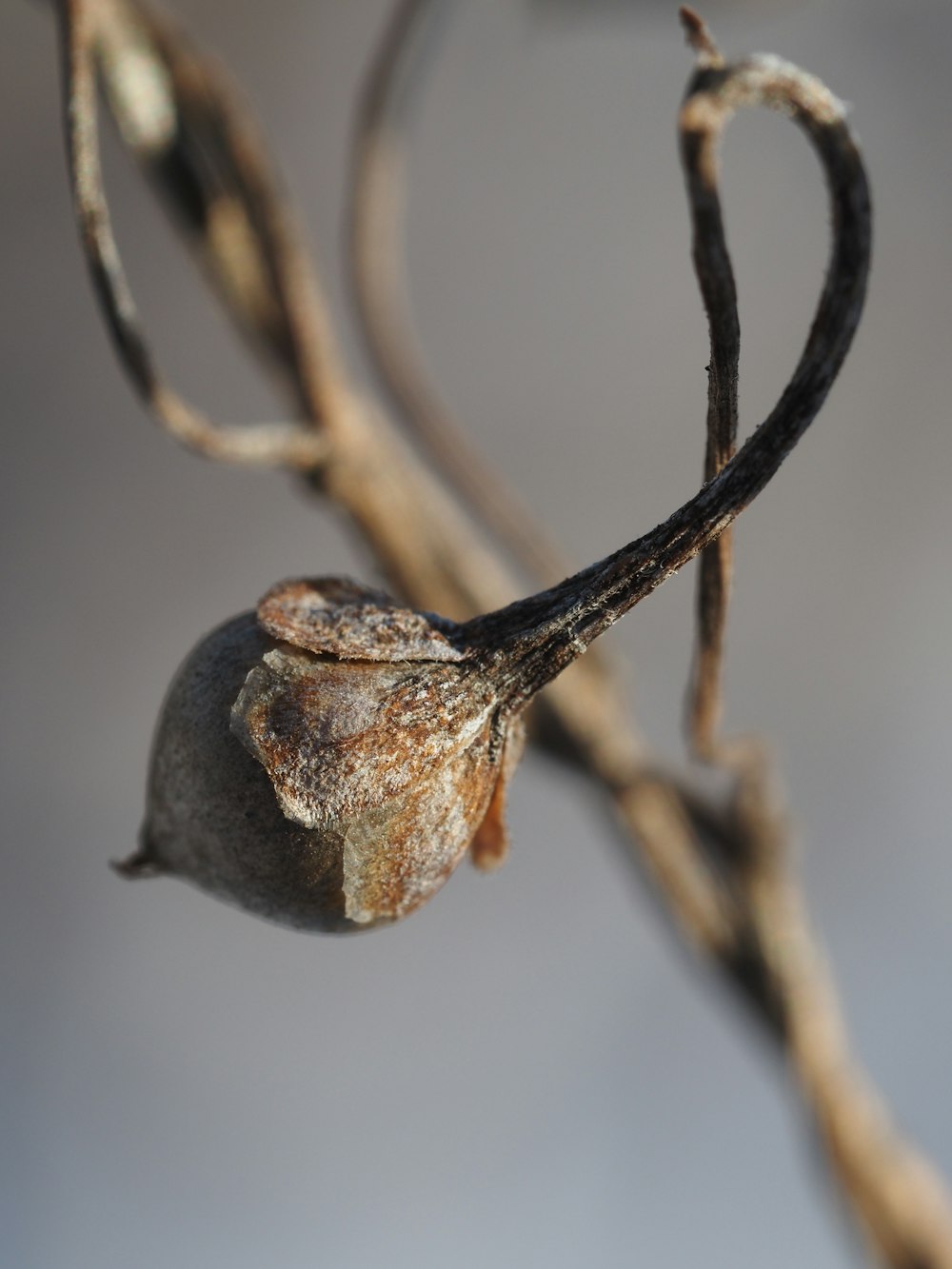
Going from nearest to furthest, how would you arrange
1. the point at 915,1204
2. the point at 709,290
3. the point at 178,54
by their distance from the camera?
the point at 709,290 < the point at 178,54 < the point at 915,1204

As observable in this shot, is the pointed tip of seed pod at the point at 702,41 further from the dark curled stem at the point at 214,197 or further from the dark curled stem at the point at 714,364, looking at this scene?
the dark curled stem at the point at 214,197

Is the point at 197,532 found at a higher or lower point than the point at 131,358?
higher

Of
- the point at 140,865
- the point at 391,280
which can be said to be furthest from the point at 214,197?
the point at 140,865

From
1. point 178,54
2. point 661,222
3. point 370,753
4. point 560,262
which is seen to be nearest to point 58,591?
point 560,262

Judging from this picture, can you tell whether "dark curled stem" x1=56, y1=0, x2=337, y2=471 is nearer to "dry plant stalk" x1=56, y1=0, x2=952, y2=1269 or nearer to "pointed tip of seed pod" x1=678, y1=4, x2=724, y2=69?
"dry plant stalk" x1=56, y1=0, x2=952, y2=1269

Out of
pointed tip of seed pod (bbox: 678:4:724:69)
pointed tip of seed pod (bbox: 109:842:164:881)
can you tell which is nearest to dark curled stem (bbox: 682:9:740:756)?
pointed tip of seed pod (bbox: 678:4:724:69)

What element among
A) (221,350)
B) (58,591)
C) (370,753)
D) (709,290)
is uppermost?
(221,350)

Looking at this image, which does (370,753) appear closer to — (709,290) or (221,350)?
(709,290)
